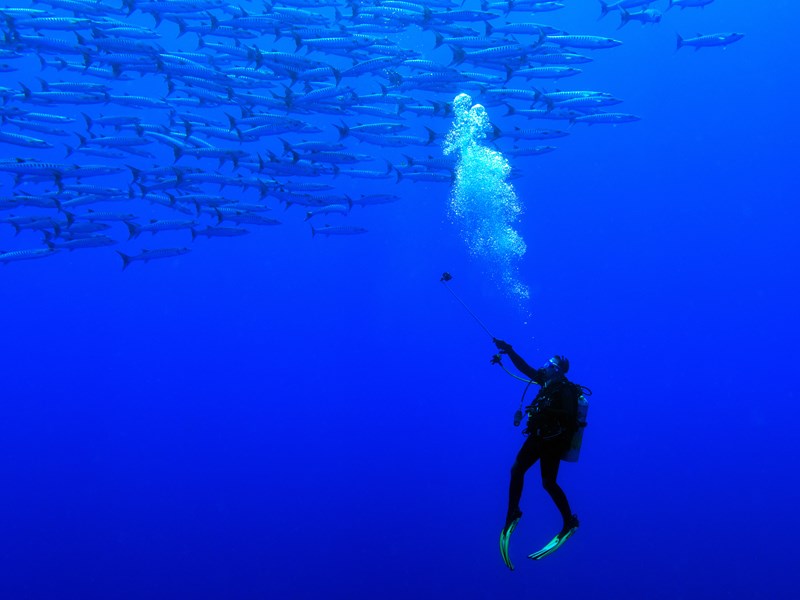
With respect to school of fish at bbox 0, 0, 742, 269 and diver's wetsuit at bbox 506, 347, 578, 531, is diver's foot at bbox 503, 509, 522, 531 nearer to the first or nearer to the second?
diver's wetsuit at bbox 506, 347, 578, 531

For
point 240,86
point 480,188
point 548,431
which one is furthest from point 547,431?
point 240,86

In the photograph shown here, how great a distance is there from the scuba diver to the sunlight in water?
1779mm

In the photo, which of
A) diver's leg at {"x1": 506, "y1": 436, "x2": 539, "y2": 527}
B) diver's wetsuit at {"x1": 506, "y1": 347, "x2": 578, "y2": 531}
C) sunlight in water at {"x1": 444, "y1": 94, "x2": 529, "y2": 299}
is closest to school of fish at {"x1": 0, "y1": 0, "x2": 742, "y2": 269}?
sunlight in water at {"x1": 444, "y1": 94, "x2": 529, "y2": 299}

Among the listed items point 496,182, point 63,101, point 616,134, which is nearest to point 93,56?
point 63,101

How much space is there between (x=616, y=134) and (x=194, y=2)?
37.5 meters

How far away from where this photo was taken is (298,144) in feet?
31.5

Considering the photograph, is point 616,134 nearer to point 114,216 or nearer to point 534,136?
point 534,136

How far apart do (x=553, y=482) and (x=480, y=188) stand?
4946 mm

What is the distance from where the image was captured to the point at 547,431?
203 inches

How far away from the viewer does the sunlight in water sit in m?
8.29

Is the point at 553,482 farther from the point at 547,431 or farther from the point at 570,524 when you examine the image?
the point at 547,431

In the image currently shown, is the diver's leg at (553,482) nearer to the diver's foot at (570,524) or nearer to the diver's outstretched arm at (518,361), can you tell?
the diver's foot at (570,524)

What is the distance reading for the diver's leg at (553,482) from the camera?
526 centimetres

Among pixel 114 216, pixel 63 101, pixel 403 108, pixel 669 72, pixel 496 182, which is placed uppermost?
pixel 669 72
